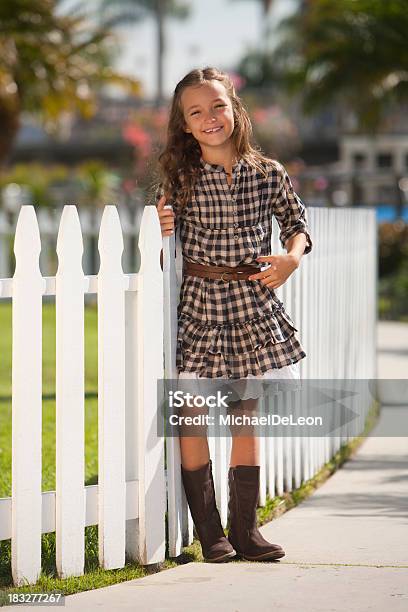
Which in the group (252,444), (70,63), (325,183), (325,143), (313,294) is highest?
(325,143)

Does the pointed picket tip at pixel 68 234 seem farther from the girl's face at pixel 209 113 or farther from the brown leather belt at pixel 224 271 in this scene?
the girl's face at pixel 209 113

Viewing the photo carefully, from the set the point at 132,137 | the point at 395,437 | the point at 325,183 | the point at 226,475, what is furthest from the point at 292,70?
the point at 226,475

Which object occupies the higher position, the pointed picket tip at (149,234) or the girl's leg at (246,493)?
the pointed picket tip at (149,234)

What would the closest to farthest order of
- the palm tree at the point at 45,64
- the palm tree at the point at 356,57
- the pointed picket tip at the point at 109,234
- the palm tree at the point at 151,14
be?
the pointed picket tip at the point at 109,234 → the palm tree at the point at 356,57 → the palm tree at the point at 45,64 → the palm tree at the point at 151,14

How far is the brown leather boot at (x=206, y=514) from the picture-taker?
16.2ft

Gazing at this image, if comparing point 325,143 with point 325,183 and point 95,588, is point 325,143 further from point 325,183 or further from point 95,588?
point 95,588

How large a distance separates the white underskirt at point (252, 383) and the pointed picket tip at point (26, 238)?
792 millimetres

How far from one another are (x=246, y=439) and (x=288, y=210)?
826 millimetres

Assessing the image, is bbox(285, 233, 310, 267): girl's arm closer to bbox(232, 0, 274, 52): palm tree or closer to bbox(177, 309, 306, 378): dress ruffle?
bbox(177, 309, 306, 378): dress ruffle

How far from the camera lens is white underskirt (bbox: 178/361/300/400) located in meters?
4.93

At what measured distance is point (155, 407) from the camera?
195 inches

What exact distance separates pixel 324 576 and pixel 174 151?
1.56 m

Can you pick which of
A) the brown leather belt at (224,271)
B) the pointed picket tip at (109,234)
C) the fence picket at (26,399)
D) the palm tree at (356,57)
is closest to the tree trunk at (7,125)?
the palm tree at (356,57)

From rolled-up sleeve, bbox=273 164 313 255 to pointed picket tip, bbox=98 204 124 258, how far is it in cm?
61
